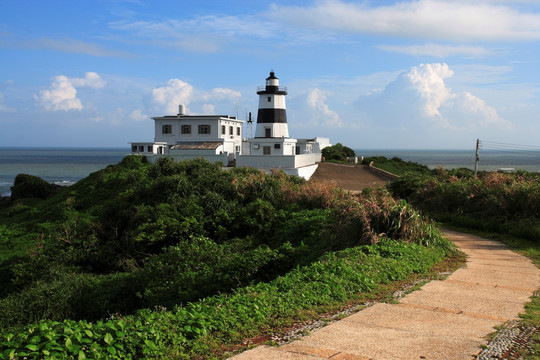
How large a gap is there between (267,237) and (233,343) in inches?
375

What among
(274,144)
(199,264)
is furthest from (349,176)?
(199,264)

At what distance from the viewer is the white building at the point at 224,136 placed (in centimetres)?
3675

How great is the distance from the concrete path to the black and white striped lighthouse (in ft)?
112

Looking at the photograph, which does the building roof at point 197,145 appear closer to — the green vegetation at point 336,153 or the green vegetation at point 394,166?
the green vegetation at point 336,153

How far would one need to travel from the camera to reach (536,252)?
436 inches

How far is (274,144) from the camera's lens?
38.1 meters

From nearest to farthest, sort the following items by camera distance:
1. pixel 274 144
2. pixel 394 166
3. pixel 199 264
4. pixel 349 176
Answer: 1. pixel 199 264
2. pixel 349 176
3. pixel 274 144
4. pixel 394 166

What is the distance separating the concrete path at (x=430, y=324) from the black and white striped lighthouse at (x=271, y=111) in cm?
3419

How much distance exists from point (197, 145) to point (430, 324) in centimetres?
3475

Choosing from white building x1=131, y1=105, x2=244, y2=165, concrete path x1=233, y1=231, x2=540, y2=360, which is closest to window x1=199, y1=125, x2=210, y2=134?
white building x1=131, y1=105, x2=244, y2=165

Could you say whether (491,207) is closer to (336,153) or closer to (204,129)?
(204,129)

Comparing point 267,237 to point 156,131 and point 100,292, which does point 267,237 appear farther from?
point 156,131

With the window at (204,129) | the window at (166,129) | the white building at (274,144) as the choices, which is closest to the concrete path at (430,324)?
the white building at (274,144)

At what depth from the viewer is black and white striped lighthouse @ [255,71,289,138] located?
139 feet
